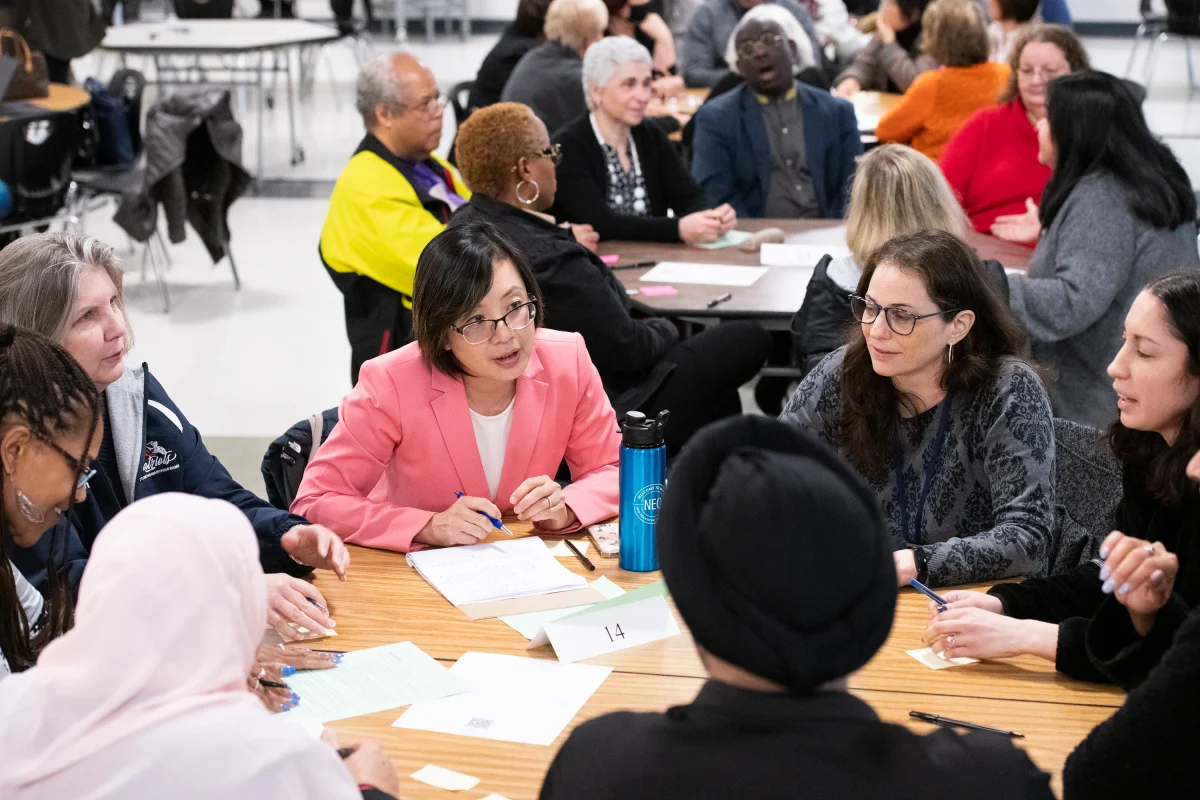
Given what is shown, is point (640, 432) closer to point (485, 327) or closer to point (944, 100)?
point (485, 327)

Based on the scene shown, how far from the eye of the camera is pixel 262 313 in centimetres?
673

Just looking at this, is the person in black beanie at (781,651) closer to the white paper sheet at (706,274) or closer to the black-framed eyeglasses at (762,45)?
the white paper sheet at (706,274)

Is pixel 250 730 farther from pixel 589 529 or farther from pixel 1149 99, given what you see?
pixel 1149 99

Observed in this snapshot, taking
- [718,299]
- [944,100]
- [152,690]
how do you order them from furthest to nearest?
[944,100]
[718,299]
[152,690]

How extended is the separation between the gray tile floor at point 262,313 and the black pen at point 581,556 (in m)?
2.60

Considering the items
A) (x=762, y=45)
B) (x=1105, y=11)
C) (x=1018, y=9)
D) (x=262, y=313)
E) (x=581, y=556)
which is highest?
(x=1018, y=9)

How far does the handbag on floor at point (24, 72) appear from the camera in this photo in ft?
21.7

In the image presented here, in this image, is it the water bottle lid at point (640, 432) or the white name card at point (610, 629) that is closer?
the white name card at point (610, 629)

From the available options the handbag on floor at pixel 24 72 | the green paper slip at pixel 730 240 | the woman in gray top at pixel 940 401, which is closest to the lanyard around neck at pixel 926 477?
the woman in gray top at pixel 940 401

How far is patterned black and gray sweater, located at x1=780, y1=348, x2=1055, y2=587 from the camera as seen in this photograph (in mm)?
2348

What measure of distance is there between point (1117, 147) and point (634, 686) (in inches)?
100.0

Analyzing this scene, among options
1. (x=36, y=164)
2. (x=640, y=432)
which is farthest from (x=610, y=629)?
(x=36, y=164)

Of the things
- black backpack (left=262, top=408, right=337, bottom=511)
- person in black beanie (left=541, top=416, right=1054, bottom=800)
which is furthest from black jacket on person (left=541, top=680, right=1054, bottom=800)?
black backpack (left=262, top=408, right=337, bottom=511)

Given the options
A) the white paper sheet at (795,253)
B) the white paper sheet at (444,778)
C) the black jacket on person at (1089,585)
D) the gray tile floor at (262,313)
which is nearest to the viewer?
the white paper sheet at (444,778)
